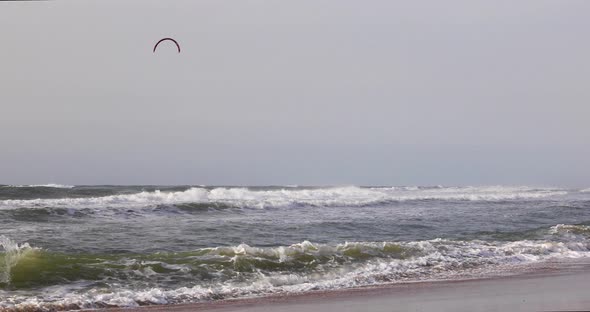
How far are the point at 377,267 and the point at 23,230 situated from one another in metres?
8.46

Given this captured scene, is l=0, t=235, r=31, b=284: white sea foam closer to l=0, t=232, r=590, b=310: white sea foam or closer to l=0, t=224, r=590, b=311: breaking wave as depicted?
l=0, t=224, r=590, b=311: breaking wave

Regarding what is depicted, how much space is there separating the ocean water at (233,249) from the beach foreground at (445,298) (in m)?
0.58

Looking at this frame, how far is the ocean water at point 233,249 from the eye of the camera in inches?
321

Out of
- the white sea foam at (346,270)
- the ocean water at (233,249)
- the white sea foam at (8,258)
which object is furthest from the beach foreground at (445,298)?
the white sea foam at (8,258)

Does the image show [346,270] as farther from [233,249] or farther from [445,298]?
[445,298]

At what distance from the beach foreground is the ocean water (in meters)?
0.58

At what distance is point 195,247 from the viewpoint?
37.4 ft

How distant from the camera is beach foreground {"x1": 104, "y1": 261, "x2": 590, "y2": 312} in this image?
21.1 ft

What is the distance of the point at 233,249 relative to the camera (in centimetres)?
1025

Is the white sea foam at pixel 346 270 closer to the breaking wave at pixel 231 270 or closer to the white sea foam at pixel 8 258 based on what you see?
the breaking wave at pixel 231 270

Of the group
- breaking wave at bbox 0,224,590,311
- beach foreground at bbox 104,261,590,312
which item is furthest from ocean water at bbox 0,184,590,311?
beach foreground at bbox 104,261,590,312

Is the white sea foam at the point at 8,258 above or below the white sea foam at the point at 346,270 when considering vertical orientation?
above

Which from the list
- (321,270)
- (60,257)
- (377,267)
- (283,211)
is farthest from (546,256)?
(283,211)

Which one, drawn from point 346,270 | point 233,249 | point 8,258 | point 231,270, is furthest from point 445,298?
point 8,258
